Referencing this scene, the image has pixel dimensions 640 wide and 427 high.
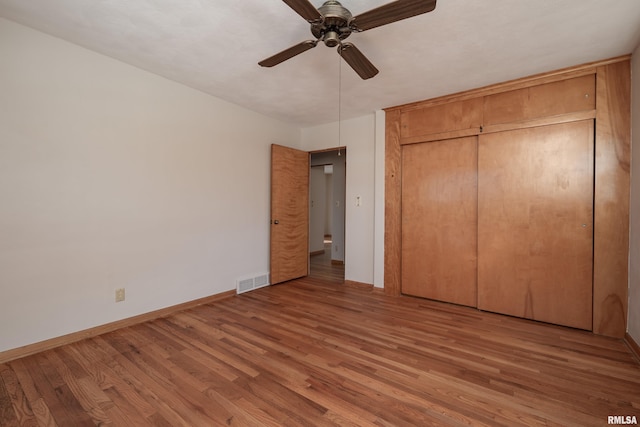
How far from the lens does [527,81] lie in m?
2.92

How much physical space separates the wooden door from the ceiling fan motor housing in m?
2.54

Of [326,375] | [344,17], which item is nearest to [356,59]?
[344,17]

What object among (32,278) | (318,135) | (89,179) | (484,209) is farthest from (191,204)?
(484,209)

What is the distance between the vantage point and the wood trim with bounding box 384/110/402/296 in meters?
3.81

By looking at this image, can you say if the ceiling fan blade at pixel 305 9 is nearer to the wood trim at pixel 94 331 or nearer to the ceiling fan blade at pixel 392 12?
the ceiling fan blade at pixel 392 12

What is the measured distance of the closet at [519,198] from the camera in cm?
259

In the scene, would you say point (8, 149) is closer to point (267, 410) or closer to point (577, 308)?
point (267, 410)

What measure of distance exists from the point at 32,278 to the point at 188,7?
2.48 metres

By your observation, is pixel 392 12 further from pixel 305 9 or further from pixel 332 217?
pixel 332 217

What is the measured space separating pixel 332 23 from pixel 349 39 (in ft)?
2.16

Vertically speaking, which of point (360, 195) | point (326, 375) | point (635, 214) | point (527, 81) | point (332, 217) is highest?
point (527, 81)

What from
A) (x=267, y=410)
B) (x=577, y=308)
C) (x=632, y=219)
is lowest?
(x=267, y=410)

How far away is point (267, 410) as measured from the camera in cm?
162

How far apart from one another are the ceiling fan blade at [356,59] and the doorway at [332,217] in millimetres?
2072
